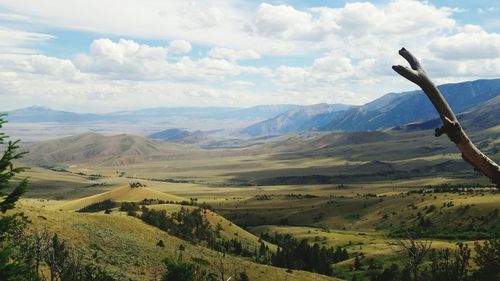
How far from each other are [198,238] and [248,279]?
99.9 feet

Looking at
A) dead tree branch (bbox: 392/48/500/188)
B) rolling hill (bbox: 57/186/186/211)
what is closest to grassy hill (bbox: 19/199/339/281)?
dead tree branch (bbox: 392/48/500/188)

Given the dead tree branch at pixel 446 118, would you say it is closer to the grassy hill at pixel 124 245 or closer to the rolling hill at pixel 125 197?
the grassy hill at pixel 124 245

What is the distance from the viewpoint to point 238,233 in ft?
399

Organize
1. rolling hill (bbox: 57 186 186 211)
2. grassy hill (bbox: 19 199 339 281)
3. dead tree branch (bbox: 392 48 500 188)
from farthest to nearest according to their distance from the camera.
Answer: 1. rolling hill (bbox: 57 186 186 211)
2. grassy hill (bbox: 19 199 339 281)
3. dead tree branch (bbox: 392 48 500 188)

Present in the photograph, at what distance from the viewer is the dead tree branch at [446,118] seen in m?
8.12

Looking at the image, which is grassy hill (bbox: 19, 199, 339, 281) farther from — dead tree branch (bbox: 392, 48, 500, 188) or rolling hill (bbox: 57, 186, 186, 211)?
rolling hill (bbox: 57, 186, 186, 211)

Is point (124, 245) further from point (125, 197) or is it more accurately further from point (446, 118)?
point (125, 197)

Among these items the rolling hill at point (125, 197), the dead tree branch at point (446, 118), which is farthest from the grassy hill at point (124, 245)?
the rolling hill at point (125, 197)

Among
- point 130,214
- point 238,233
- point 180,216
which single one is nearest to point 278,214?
point 238,233

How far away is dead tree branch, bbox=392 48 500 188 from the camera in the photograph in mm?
8125

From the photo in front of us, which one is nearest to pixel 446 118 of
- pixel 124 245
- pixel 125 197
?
pixel 124 245

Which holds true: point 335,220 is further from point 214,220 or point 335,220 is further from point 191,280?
point 191,280

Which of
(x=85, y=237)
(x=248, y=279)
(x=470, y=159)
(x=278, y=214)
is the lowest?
(x=278, y=214)

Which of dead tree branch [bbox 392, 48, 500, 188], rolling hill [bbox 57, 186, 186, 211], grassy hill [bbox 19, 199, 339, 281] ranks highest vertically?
dead tree branch [bbox 392, 48, 500, 188]
